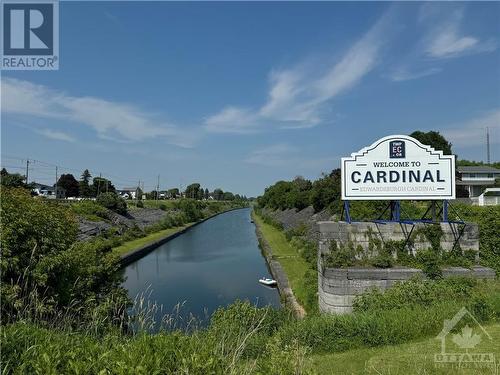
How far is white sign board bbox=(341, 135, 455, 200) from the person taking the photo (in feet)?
39.0

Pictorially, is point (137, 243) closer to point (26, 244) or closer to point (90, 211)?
point (90, 211)

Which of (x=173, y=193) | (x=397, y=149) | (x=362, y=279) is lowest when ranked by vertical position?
(x=362, y=279)

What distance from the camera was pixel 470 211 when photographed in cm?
1588

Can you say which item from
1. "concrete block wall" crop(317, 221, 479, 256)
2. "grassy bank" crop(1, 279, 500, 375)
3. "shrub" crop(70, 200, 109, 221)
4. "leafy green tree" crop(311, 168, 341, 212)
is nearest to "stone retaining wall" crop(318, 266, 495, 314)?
"grassy bank" crop(1, 279, 500, 375)

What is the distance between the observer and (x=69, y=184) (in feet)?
274

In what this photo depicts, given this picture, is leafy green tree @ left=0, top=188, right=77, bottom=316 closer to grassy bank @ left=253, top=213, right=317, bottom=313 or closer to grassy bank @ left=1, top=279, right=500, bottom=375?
grassy bank @ left=1, top=279, right=500, bottom=375

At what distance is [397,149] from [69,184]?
86408 millimetres

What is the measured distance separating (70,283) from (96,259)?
2244 mm

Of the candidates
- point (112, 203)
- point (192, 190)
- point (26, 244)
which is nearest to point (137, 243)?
point (112, 203)

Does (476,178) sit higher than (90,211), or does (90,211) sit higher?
(476,178)

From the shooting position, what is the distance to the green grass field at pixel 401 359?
5.64 meters

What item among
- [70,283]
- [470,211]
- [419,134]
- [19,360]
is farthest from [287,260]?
[419,134]

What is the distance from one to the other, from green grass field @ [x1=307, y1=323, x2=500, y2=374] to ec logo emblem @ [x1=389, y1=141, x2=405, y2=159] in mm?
6091

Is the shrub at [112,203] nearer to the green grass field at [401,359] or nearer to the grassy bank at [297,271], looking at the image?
the grassy bank at [297,271]
